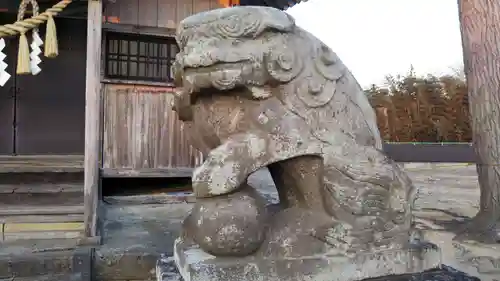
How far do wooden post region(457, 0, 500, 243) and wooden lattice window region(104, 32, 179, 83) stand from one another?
13.3ft

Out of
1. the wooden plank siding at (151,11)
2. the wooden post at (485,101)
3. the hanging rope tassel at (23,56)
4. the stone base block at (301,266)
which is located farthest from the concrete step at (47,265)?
the wooden plank siding at (151,11)

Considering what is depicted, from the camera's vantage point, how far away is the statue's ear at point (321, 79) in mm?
1550

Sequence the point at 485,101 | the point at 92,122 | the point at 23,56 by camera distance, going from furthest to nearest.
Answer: the point at 92,122, the point at 23,56, the point at 485,101

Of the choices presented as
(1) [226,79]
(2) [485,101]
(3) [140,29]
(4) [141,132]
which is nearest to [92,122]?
(4) [141,132]

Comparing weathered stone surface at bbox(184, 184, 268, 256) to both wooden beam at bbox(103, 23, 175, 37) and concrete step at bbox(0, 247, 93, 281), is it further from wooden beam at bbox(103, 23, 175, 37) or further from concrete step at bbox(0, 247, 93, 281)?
wooden beam at bbox(103, 23, 175, 37)

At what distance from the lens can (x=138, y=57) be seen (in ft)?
19.3

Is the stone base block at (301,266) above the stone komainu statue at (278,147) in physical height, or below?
below

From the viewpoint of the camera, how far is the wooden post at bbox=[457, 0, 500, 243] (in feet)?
8.84

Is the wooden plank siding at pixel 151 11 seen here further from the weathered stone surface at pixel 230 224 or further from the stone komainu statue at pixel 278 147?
the weathered stone surface at pixel 230 224

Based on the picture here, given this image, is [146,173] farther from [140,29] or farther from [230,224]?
[230,224]

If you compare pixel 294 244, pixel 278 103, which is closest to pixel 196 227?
pixel 294 244

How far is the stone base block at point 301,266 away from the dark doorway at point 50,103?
6128 mm

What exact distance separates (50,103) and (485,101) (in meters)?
6.53

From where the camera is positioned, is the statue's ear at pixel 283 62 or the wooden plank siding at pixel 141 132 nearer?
the statue's ear at pixel 283 62
